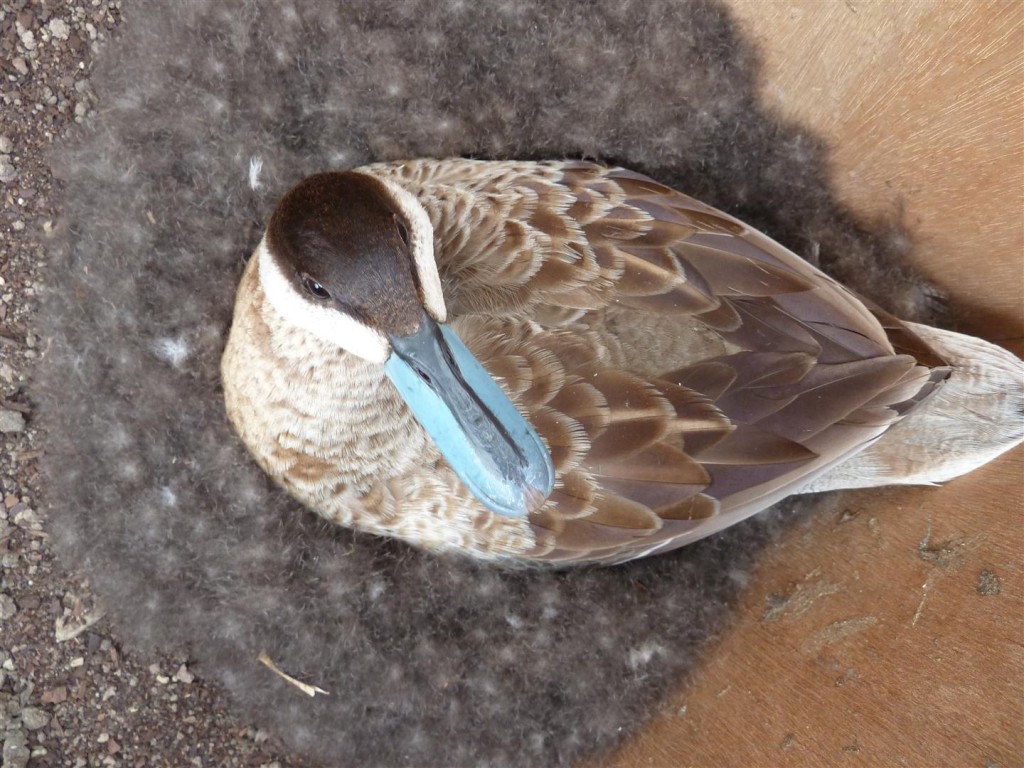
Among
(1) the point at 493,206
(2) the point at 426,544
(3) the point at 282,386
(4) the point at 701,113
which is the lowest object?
(2) the point at 426,544

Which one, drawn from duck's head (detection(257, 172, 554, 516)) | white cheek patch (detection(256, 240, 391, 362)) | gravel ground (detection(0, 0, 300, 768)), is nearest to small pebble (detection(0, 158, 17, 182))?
gravel ground (detection(0, 0, 300, 768))

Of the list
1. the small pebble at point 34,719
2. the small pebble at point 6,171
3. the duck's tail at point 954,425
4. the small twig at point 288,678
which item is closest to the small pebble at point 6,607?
the small pebble at point 34,719

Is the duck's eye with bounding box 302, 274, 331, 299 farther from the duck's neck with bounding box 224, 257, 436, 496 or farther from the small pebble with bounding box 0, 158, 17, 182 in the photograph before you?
the small pebble with bounding box 0, 158, 17, 182

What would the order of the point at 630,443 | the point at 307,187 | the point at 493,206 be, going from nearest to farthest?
the point at 307,187
the point at 630,443
the point at 493,206

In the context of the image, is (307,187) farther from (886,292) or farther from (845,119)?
(886,292)

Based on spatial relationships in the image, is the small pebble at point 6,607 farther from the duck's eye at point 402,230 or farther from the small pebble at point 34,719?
the duck's eye at point 402,230

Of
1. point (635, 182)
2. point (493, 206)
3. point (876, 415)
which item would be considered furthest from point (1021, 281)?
point (493, 206)
